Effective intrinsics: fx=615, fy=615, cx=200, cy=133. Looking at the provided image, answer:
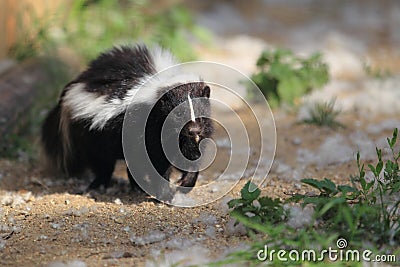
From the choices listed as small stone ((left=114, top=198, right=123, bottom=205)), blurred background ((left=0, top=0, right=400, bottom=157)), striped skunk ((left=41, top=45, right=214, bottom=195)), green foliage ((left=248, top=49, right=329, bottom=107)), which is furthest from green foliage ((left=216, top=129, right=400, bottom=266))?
green foliage ((left=248, top=49, right=329, bottom=107))

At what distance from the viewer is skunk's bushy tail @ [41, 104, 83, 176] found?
13.7 ft

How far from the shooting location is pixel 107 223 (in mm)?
3236

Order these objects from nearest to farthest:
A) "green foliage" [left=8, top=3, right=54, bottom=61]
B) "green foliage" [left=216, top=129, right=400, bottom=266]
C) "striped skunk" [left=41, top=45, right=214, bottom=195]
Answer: "green foliage" [left=216, top=129, right=400, bottom=266], "striped skunk" [left=41, top=45, right=214, bottom=195], "green foliage" [left=8, top=3, right=54, bottom=61]

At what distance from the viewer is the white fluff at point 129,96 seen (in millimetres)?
3559

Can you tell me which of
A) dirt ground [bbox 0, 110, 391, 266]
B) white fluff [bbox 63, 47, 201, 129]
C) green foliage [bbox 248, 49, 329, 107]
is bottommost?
dirt ground [bbox 0, 110, 391, 266]

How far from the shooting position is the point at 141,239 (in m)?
2.99

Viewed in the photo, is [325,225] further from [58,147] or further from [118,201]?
[58,147]

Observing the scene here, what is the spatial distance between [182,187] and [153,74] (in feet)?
2.37

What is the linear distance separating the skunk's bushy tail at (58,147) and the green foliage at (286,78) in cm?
201

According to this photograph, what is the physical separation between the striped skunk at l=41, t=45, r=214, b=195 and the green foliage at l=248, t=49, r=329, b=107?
179 cm

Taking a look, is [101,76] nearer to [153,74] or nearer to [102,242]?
[153,74]

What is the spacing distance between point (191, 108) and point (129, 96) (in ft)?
1.40

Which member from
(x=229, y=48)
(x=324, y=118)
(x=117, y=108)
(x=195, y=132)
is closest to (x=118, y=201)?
(x=117, y=108)

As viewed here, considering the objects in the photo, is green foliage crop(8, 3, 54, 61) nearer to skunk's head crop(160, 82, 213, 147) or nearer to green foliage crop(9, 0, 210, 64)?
green foliage crop(9, 0, 210, 64)
